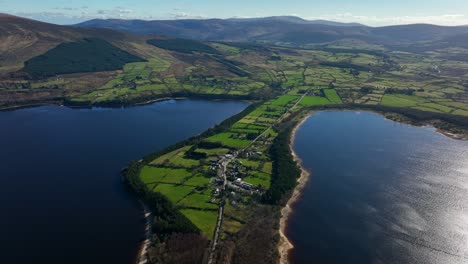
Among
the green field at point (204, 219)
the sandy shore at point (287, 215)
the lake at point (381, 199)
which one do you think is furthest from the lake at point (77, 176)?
the lake at point (381, 199)

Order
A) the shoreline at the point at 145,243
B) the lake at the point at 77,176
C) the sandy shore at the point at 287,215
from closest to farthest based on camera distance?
the shoreline at the point at 145,243, the sandy shore at the point at 287,215, the lake at the point at 77,176

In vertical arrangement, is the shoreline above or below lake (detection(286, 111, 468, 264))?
below

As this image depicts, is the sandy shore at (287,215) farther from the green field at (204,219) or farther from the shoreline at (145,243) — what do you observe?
the shoreline at (145,243)

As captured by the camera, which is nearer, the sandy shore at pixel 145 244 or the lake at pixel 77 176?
the sandy shore at pixel 145 244

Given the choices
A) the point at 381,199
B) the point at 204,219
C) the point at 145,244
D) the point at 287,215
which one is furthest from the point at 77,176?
the point at 381,199

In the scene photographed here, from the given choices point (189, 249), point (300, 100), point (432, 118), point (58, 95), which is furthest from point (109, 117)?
point (432, 118)

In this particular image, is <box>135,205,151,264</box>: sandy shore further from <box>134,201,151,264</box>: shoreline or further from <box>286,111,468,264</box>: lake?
<box>286,111,468,264</box>: lake

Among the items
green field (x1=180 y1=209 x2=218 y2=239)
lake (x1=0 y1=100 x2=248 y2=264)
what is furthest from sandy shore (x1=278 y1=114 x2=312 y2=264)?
lake (x1=0 y1=100 x2=248 y2=264)
